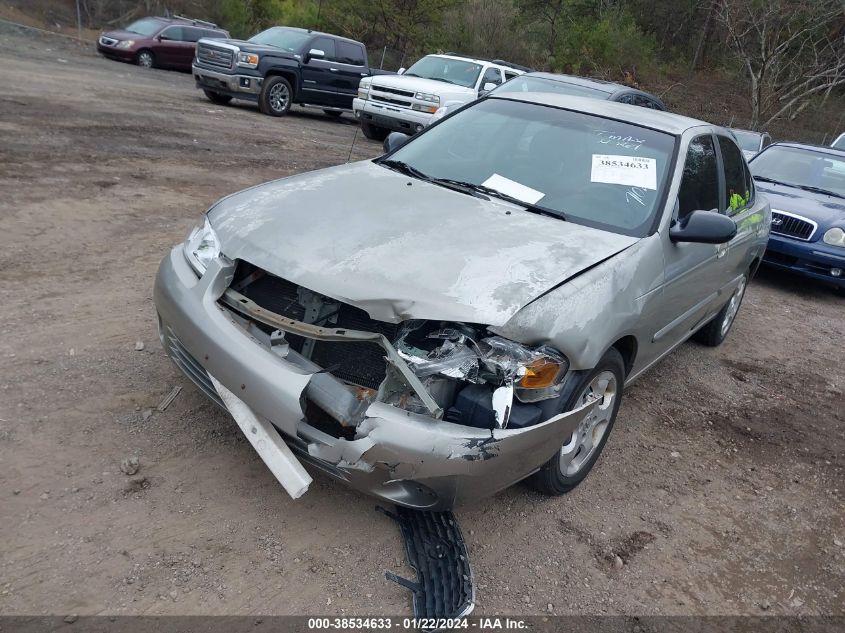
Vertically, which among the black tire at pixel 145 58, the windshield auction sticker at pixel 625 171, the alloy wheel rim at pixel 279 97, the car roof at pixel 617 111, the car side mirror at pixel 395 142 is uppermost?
the car roof at pixel 617 111

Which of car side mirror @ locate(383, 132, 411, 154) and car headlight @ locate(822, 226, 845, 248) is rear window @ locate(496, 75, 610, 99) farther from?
car side mirror @ locate(383, 132, 411, 154)

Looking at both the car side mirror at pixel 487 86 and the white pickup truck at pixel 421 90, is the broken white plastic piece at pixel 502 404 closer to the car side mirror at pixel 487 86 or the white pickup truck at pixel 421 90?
the white pickup truck at pixel 421 90

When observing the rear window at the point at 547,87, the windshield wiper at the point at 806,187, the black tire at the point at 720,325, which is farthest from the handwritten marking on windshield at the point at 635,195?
the rear window at the point at 547,87

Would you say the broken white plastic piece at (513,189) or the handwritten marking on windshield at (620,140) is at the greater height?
the handwritten marking on windshield at (620,140)

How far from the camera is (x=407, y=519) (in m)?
3.08

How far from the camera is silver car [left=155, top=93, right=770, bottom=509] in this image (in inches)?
105

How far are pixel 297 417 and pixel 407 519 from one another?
80 cm

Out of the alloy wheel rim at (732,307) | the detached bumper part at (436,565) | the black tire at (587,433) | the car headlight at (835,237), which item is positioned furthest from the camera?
the car headlight at (835,237)

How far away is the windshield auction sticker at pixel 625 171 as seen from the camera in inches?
153

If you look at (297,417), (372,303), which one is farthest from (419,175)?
(297,417)

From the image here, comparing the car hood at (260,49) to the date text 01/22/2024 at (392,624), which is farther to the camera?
the car hood at (260,49)

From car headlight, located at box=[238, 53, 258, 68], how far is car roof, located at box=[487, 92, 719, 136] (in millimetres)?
10011

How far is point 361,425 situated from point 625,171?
2.32m

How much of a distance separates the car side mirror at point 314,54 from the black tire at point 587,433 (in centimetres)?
1278
